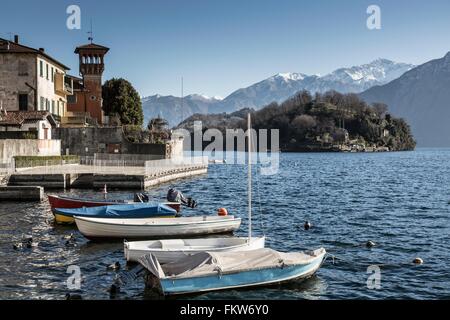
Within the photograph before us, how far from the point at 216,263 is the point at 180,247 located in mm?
4688

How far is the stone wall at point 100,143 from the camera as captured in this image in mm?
72188

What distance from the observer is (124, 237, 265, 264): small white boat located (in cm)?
2272

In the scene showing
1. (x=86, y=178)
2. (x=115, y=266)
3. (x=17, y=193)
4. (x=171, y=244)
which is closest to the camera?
(x=115, y=266)

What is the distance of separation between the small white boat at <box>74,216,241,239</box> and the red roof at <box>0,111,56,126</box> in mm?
37162

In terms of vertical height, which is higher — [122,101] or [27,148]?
[122,101]

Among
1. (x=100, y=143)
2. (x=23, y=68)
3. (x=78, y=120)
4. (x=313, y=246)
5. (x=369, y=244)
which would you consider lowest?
(x=313, y=246)

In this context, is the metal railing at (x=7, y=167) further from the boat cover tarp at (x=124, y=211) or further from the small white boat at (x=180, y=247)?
the small white boat at (x=180, y=247)

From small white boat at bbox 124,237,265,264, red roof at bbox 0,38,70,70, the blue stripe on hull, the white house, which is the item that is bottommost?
the blue stripe on hull

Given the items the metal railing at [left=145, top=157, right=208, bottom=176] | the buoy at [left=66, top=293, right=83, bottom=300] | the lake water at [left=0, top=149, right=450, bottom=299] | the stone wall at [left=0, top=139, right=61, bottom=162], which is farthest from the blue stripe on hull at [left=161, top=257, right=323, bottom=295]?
the stone wall at [left=0, top=139, right=61, bottom=162]

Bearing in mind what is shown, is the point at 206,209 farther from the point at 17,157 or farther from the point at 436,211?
the point at 17,157

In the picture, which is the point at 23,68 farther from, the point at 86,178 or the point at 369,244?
the point at 369,244

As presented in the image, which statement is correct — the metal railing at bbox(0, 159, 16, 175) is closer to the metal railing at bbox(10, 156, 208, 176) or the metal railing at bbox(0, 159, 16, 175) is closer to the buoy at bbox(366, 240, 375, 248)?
the metal railing at bbox(10, 156, 208, 176)

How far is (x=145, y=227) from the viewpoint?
95.5 ft

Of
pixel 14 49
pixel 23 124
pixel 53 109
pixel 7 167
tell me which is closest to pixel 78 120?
pixel 53 109
